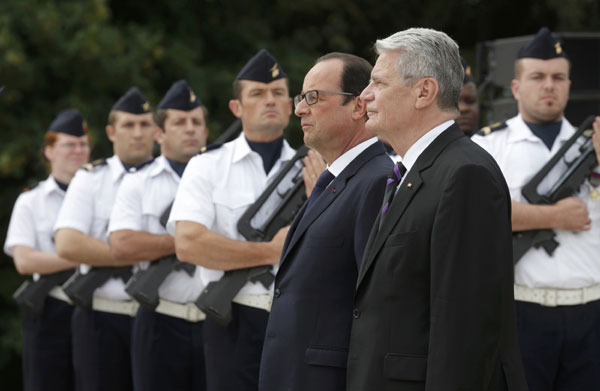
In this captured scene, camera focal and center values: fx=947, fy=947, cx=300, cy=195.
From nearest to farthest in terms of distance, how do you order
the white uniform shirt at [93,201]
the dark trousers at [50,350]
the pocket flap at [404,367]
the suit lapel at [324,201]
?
the pocket flap at [404,367] → the suit lapel at [324,201] → the white uniform shirt at [93,201] → the dark trousers at [50,350]

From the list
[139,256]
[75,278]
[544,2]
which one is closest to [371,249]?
[139,256]

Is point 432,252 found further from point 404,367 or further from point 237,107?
point 237,107

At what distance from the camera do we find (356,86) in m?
3.29

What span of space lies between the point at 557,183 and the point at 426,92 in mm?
2009

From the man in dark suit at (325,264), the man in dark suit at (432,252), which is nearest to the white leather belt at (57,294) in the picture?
the man in dark suit at (325,264)

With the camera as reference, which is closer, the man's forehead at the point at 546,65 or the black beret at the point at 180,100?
the man's forehead at the point at 546,65

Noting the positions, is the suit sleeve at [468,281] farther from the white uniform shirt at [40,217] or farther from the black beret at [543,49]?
the white uniform shirt at [40,217]

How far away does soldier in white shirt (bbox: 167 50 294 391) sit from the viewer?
4.29 meters

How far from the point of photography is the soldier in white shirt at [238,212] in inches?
169

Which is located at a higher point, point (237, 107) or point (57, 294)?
point (237, 107)

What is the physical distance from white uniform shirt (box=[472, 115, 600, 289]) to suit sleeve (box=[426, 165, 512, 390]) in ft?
6.69

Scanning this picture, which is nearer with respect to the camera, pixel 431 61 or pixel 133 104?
pixel 431 61

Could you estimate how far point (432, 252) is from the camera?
2471 millimetres

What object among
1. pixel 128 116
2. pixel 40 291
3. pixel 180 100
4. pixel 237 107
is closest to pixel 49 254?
pixel 40 291
